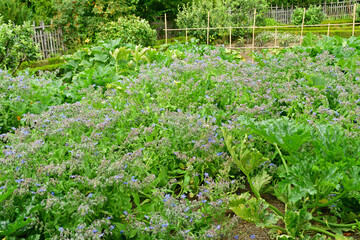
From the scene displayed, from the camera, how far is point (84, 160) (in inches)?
102

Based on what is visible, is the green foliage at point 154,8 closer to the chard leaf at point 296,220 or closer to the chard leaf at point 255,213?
the chard leaf at point 255,213

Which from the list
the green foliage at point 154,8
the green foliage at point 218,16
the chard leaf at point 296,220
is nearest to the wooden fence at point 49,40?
the green foliage at point 154,8

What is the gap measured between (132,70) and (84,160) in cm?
394

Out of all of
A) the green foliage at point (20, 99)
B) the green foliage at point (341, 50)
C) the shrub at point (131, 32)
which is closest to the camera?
the green foliage at point (20, 99)

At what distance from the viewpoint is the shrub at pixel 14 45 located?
723 centimetres

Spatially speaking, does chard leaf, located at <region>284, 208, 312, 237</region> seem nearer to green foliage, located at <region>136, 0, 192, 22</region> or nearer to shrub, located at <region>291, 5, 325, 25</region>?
green foliage, located at <region>136, 0, 192, 22</region>

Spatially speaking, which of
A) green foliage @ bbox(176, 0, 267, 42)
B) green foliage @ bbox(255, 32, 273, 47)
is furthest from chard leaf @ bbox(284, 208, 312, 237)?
green foliage @ bbox(255, 32, 273, 47)

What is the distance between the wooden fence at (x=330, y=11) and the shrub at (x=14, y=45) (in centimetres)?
2834

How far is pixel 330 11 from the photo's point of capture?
3209cm

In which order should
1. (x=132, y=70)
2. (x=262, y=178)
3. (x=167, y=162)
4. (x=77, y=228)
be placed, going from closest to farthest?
(x=77, y=228) < (x=262, y=178) < (x=167, y=162) < (x=132, y=70)

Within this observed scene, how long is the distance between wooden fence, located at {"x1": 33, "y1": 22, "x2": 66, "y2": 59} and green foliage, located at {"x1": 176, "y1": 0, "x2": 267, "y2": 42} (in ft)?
19.1

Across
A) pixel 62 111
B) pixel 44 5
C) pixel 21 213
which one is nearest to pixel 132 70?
pixel 62 111

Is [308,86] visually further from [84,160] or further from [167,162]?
[84,160]

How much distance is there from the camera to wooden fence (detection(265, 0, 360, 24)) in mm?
30797
